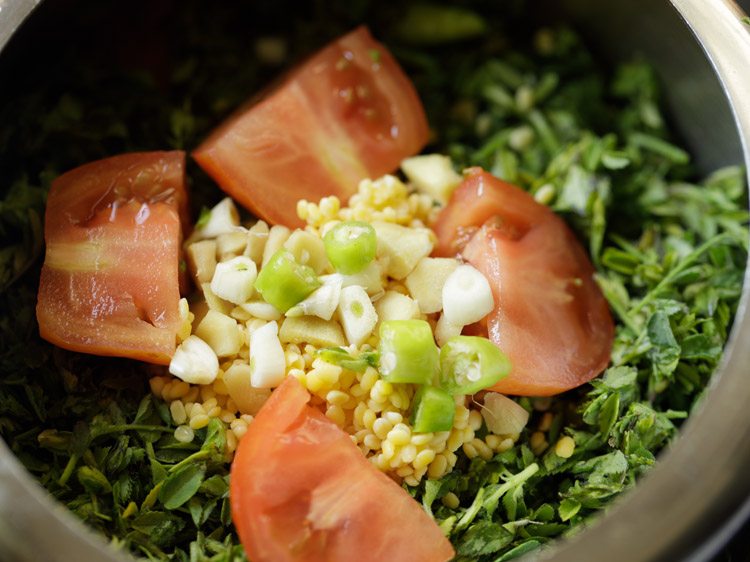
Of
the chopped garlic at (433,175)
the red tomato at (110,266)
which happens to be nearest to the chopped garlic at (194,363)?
the red tomato at (110,266)

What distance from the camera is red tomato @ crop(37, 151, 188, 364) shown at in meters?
1.63

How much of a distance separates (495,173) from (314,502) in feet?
3.30

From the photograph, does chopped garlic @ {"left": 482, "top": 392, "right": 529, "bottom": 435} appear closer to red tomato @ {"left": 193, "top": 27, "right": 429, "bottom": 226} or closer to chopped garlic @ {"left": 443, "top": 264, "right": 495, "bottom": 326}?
chopped garlic @ {"left": 443, "top": 264, "right": 495, "bottom": 326}

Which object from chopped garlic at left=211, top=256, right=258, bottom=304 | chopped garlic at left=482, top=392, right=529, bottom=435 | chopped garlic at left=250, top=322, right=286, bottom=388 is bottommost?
chopped garlic at left=482, top=392, right=529, bottom=435

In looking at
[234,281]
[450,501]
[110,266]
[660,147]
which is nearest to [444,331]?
[450,501]

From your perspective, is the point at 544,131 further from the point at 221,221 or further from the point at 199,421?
the point at 199,421

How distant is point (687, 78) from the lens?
6.70 ft

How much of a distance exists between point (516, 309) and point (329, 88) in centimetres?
72

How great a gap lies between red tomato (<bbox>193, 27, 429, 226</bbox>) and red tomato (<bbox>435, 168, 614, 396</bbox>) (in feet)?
0.77

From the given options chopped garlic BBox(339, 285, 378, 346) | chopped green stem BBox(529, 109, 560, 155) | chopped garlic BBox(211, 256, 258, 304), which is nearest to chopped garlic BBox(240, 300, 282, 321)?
chopped garlic BBox(211, 256, 258, 304)

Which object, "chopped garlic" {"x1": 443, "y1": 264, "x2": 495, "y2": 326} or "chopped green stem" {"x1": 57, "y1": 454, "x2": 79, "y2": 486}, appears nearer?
"chopped green stem" {"x1": 57, "y1": 454, "x2": 79, "y2": 486}

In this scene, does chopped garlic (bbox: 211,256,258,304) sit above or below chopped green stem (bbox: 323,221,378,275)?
below

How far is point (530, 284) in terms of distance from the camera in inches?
69.6

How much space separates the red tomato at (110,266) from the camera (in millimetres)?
1630
